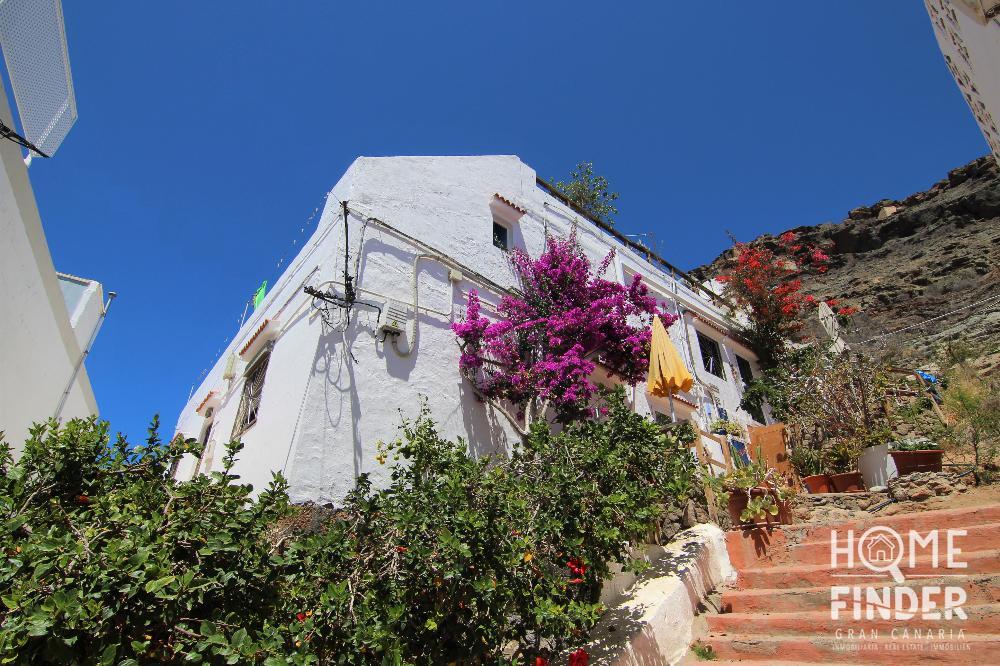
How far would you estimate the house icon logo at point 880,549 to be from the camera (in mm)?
5699

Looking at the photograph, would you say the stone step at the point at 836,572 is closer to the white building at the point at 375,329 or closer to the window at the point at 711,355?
the white building at the point at 375,329

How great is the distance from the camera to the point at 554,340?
32.7 feet

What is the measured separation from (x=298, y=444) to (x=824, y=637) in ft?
20.7

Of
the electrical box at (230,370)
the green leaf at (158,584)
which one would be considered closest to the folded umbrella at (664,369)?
the green leaf at (158,584)

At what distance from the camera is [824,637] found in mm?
4875

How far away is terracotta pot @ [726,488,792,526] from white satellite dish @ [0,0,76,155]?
975cm

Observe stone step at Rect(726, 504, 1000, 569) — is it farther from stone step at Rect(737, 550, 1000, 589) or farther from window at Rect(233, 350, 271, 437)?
window at Rect(233, 350, 271, 437)

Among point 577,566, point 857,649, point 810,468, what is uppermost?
point 810,468

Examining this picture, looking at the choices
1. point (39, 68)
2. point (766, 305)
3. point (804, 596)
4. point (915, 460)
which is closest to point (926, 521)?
point (804, 596)

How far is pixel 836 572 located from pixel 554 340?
5.49 m

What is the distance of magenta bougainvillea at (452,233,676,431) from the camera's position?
9.52 metres

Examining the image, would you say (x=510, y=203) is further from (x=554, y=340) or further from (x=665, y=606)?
(x=665, y=606)

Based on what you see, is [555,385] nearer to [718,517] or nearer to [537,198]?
[718,517]

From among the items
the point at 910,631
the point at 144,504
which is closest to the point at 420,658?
the point at 144,504
